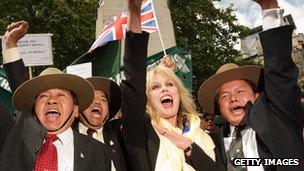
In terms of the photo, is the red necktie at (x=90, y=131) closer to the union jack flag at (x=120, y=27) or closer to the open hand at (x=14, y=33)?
the open hand at (x=14, y=33)

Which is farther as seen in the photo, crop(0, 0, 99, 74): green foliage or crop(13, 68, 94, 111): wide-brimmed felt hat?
crop(0, 0, 99, 74): green foliage

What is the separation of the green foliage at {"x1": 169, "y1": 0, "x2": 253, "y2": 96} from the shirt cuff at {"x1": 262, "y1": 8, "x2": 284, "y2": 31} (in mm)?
25288

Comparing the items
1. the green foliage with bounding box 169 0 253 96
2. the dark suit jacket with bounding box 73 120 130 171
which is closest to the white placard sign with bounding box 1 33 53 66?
the dark suit jacket with bounding box 73 120 130 171

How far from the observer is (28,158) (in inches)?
146

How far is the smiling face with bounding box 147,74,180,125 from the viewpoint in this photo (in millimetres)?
4203

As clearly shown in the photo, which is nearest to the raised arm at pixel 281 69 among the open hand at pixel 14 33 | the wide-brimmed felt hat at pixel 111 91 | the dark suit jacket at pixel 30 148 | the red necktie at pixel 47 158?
the dark suit jacket at pixel 30 148

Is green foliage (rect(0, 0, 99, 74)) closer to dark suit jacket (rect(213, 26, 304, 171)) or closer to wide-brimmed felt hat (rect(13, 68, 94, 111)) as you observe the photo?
wide-brimmed felt hat (rect(13, 68, 94, 111))

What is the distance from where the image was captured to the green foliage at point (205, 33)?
29406 millimetres

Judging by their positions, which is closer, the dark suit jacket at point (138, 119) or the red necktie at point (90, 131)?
the dark suit jacket at point (138, 119)

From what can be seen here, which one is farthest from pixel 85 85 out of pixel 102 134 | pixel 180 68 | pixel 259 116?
pixel 180 68

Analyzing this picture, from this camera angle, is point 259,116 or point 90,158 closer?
point 259,116

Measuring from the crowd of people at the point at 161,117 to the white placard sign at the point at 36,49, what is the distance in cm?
457

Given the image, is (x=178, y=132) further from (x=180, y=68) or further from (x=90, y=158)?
(x=180, y=68)

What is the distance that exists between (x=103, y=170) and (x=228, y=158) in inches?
37.4
